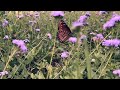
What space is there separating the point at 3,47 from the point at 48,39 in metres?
0.53

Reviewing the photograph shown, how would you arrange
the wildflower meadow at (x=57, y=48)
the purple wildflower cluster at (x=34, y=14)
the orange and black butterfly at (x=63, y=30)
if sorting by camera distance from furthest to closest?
the purple wildflower cluster at (x=34, y=14)
the orange and black butterfly at (x=63, y=30)
the wildflower meadow at (x=57, y=48)

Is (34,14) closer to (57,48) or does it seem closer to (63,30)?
(57,48)

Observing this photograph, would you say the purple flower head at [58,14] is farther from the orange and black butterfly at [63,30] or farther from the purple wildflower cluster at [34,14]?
the purple wildflower cluster at [34,14]

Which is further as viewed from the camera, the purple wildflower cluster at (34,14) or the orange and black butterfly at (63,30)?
the purple wildflower cluster at (34,14)

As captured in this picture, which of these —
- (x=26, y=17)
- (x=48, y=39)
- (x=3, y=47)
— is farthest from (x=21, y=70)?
(x=26, y=17)

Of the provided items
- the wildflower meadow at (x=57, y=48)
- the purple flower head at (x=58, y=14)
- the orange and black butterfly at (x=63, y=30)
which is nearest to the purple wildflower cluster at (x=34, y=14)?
the wildflower meadow at (x=57, y=48)

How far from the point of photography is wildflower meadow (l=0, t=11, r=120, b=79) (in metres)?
2.24

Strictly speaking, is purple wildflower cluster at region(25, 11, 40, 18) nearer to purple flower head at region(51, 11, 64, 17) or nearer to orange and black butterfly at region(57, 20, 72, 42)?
orange and black butterfly at region(57, 20, 72, 42)

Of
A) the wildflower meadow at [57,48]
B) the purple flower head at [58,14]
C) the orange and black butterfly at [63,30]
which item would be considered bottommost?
the wildflower meadow at [57,48]

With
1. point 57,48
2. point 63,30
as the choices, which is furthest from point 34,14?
point 63,30

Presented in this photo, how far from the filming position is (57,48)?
3.34m

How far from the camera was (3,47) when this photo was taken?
3.15 metres

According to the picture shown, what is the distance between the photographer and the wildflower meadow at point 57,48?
7.34 ft
